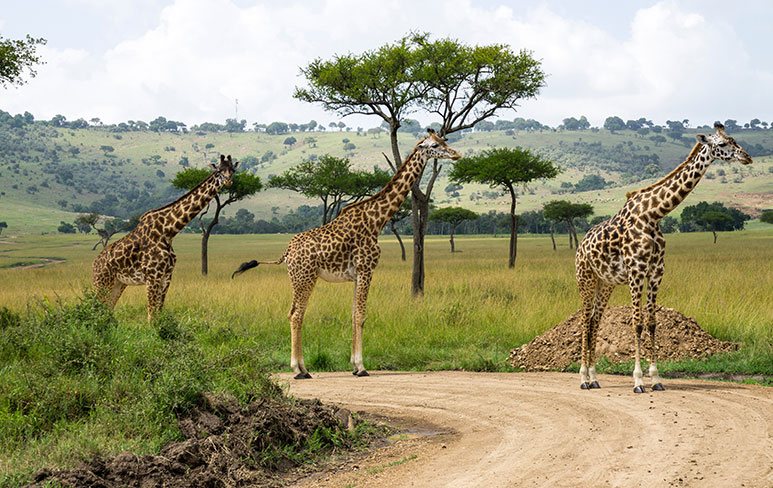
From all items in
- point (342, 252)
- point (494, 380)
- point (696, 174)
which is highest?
point (696, 174)

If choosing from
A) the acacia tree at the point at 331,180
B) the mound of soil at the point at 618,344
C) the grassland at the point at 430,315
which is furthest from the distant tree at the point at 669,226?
the mound of soil at the point at 618,344

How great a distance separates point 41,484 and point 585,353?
724 cm

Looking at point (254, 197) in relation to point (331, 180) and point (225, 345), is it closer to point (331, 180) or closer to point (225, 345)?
point (331, 180)

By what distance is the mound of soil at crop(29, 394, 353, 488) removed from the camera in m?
6.24

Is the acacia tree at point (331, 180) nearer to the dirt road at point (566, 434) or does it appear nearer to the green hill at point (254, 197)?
the dirt road at point (566, 434)

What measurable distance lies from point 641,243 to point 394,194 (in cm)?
444

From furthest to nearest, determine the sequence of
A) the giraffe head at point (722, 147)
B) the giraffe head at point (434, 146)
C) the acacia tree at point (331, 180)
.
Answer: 1. the acacia tree at point (331, 180)
2. the giraffe head at point (434, 146)
3. the giraffe head at point (722, 147)

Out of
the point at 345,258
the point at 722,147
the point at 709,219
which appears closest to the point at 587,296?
the point at 722,147

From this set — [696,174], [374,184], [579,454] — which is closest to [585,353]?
[696,174]

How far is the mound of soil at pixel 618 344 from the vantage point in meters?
12.5

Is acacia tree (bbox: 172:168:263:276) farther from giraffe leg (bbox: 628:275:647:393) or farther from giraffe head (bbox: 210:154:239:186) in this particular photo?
giraffe leg (bbox: 628:275:647:393)

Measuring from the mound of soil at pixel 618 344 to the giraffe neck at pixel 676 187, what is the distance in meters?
3.01

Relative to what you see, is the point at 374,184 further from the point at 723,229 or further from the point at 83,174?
the point at 83,174

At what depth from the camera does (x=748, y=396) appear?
366 inches
